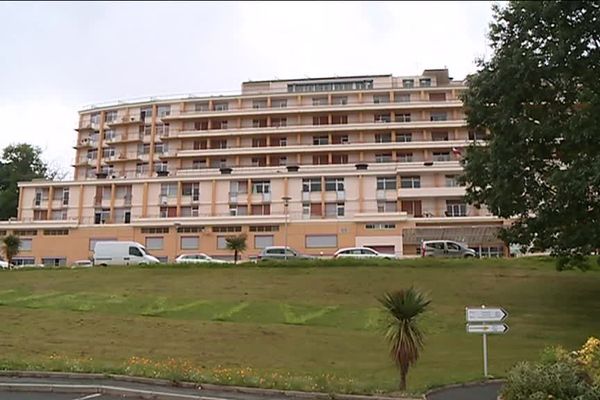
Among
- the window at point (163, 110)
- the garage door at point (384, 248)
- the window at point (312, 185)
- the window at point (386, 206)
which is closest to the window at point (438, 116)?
the window at point (386, 206)

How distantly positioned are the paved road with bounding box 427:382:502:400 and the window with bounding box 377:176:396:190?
181 ft

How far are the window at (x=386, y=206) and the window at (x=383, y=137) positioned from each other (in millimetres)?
14784

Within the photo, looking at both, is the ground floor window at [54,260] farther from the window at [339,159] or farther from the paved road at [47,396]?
the paved road at [47,396]

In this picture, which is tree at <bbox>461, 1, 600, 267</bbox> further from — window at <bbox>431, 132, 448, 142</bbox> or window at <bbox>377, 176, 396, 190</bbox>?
window at <bbox>431, 132, 448, 142</bbox>

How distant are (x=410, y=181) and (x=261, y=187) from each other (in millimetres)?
16412

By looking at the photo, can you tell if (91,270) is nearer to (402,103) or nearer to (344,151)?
(344,151)

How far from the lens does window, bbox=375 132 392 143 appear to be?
80438 millimetres

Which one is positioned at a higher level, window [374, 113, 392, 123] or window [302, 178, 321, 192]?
window [374, 113, 392, 123]

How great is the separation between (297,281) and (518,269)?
12.1 metres

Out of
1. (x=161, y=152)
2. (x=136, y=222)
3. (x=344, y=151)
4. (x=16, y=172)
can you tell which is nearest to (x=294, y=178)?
(x=344, y=151)

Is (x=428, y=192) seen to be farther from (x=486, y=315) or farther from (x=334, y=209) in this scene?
(x=486, y=315)

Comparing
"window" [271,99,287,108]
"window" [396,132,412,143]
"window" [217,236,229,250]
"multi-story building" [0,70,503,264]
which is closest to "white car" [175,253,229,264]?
"multi-story building" [0,70,503,264]

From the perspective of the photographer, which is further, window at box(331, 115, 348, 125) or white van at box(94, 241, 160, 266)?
window at box(331, 115, 348, 125)

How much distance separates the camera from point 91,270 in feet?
125
